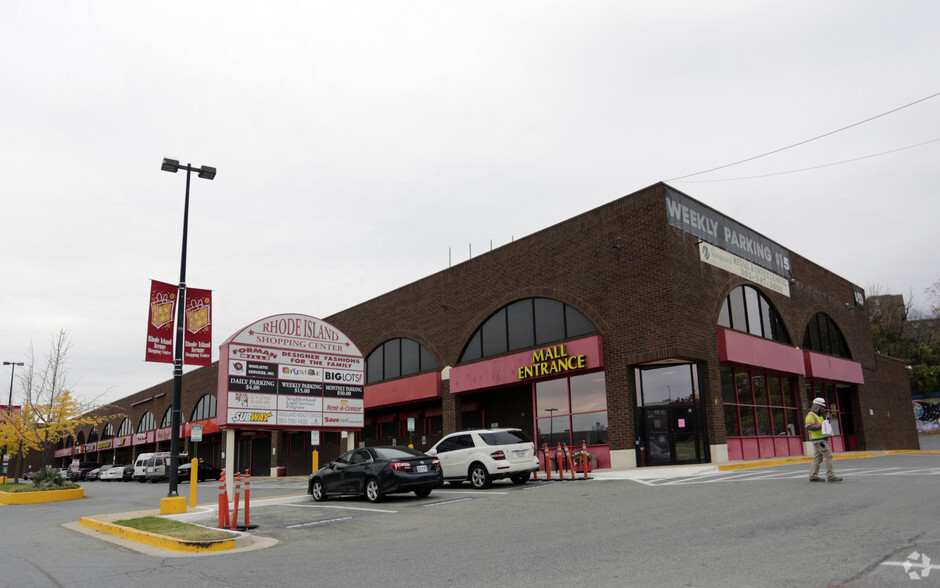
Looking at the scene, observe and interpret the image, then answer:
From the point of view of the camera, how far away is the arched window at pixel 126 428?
7656 centimetres

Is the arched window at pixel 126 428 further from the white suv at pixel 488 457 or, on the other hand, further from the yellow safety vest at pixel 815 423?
the yellow safety vest at pixel 815 423

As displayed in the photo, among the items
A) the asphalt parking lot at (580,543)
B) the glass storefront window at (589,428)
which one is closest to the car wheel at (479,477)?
the asphalt parking lot at (580,543)

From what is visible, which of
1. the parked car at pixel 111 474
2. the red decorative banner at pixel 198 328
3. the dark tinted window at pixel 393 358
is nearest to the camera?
the red decorative banner at pixel 198 328

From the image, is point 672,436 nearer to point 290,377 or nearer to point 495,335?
point 495,335

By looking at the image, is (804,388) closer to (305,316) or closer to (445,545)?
(305,316)

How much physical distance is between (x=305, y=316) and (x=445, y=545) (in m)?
12.7

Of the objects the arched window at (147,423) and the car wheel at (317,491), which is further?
the arched window at (147,423)

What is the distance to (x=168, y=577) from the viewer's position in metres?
8.58

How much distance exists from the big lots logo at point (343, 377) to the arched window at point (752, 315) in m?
13.2

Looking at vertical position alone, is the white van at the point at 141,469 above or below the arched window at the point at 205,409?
below

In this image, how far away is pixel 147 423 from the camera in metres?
72.0

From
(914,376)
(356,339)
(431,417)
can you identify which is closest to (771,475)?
(431,417)

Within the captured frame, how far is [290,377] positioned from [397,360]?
1624cm

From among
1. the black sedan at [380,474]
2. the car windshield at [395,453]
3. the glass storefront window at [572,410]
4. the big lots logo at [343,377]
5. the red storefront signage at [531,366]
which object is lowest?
the black sedan at [380,474]
